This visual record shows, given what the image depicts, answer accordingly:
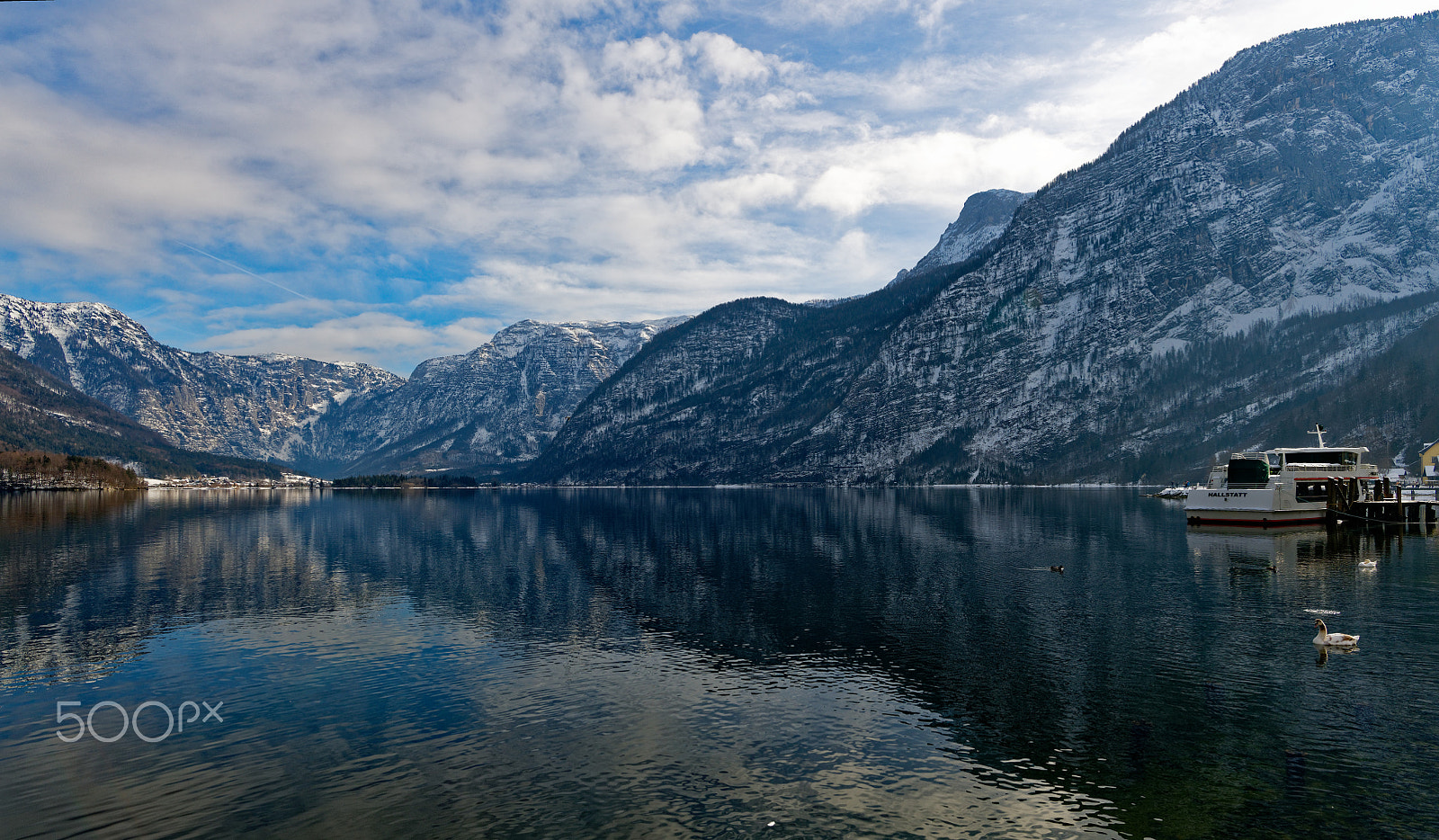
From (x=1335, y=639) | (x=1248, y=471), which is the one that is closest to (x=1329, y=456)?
(x=1248, y=471)

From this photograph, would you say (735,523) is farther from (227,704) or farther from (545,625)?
(227,704)

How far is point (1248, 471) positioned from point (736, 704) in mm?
134857

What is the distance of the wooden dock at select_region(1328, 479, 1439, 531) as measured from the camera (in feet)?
411

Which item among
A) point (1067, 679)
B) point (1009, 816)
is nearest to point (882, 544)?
point (1067, 679)

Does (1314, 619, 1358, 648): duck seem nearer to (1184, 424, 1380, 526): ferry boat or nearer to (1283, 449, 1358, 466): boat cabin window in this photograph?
(1184, 424, 1380, 526): ferry boat

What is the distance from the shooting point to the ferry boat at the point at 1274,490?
430 feet

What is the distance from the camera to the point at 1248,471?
137 m

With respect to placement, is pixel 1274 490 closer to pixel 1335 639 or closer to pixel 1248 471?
pixel 1248 471

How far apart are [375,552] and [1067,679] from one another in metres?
109

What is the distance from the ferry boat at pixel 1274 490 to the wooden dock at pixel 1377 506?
1009mm

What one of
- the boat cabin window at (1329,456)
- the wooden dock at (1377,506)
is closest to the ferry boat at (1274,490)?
the boat cabin window at (1329,456)

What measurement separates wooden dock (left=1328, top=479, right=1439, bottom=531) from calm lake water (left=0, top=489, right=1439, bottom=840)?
54353 millimetres

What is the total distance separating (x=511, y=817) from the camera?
28.2 m

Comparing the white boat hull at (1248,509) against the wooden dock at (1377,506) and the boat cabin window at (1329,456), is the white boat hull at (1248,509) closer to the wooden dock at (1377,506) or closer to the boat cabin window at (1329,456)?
the wooden dock at (1377,506)
